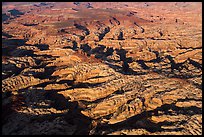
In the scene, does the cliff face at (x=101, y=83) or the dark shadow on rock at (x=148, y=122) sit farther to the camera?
the cliff face at (x=101, y=83)

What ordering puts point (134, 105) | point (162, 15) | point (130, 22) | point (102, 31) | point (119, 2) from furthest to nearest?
point (119, 2) < point (162, 15) < point (130, 22) < point (102, 31) < point (134, 105)

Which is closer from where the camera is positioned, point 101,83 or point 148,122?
point 148,122

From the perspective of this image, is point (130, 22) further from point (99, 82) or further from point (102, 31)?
point (99, 82)

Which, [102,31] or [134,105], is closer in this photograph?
[134,105]

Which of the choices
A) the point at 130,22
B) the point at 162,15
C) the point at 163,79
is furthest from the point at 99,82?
the point at 162,15

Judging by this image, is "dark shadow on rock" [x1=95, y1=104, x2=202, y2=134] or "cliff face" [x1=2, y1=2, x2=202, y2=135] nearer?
"dark shadow on rock" [x1=95, y1=104, x2=202, y2=134]

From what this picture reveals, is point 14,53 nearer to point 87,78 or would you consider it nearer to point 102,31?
point 87,78

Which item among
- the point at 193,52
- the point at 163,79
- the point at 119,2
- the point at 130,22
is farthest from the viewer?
the point at 119,2

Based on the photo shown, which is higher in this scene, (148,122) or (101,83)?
(101,83)
